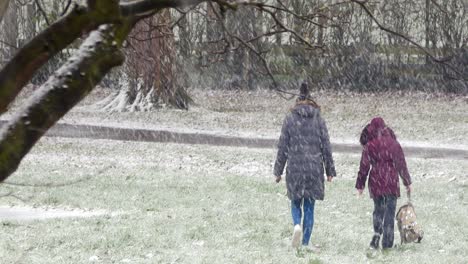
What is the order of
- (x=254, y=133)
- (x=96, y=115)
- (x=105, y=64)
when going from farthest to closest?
(x=96, y=115) < (x=254, y=133) < (x=105, y=64)

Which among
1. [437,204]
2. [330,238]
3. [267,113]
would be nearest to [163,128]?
[267,113]

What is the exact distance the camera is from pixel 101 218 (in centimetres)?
1011

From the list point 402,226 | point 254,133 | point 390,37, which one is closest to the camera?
point 402,226

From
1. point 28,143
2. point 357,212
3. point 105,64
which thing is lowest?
point 357,212

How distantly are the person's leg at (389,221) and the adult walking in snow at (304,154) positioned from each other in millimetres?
570

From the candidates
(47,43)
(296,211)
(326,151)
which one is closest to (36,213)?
(296,211)

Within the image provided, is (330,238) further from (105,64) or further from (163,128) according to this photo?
(163,128)

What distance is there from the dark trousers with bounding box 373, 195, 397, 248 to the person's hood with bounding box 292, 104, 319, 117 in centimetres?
96

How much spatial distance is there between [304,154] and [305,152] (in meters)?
0.02

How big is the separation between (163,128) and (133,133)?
116 centimetres

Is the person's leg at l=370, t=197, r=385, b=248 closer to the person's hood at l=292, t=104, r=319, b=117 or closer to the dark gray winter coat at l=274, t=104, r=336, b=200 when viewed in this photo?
the dark gray winter coat at l=274, t=104, r=336, b=200

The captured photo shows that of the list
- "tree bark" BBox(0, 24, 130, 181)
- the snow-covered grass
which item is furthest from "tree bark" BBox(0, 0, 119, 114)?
the snow-covered grass

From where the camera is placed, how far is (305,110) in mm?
8445

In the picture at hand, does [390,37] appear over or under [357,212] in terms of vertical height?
over
